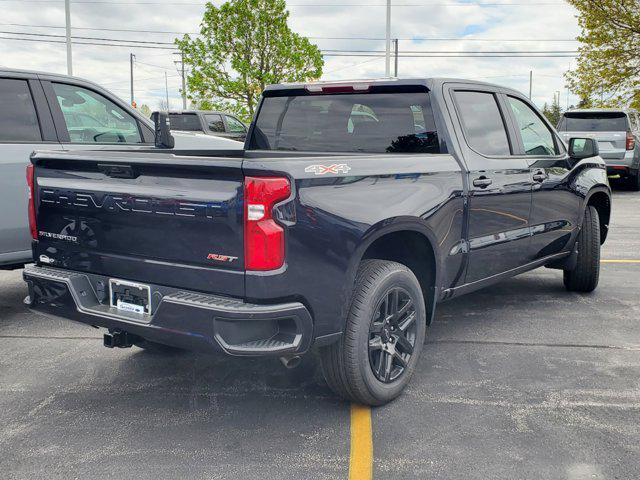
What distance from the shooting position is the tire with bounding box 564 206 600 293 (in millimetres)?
6031

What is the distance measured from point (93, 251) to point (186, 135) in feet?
16.1

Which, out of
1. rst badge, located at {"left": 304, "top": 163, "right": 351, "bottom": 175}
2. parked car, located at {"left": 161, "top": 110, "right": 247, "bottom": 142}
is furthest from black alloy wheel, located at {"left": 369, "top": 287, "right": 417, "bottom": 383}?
parked car, located at {"left": 161, "top": 110, "right": 247, "bottom": 142}

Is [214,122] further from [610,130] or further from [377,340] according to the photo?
[377,340]

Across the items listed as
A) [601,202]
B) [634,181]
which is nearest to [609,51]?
[634,181]

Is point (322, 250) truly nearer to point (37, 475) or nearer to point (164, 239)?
point (164, 239)

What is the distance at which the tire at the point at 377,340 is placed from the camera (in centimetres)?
347

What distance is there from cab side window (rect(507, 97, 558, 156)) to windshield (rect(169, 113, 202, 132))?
13800 mm

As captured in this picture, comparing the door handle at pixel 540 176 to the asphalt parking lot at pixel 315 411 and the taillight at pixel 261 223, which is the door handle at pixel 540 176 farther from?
the taillight at pixel 261 223

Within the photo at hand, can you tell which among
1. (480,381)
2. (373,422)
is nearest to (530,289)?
(480,381)

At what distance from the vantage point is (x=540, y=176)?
5.18 metres

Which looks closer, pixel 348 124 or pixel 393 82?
pixel 393 82

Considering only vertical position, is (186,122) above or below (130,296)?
above

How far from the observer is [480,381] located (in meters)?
4.13

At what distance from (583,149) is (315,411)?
3402 millimetres
